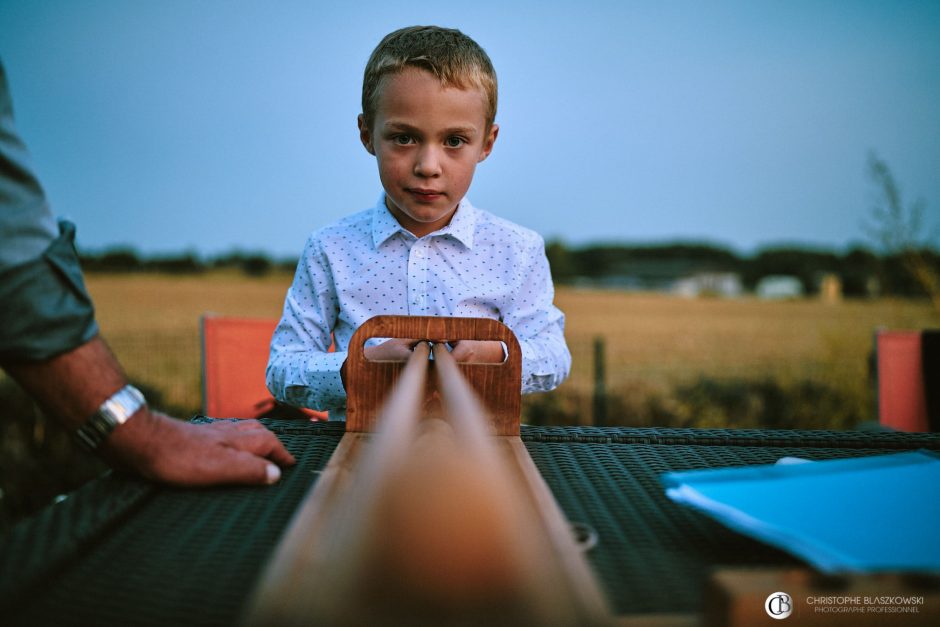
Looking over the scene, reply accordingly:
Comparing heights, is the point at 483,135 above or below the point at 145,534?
above

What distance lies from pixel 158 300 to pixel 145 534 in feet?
61.2

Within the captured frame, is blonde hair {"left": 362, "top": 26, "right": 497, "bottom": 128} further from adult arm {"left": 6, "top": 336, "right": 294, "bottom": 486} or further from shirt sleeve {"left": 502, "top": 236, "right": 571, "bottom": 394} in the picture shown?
adult arm {"left": 6, "top": 336, "right": 294, "bottom": 486}

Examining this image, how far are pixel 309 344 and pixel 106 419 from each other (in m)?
1.05

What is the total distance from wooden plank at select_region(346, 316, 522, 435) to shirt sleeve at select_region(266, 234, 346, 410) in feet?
1.61

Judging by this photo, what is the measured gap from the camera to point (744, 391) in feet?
23.5

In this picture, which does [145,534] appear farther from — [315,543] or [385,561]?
[385,561]

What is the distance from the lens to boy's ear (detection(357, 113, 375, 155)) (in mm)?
2207

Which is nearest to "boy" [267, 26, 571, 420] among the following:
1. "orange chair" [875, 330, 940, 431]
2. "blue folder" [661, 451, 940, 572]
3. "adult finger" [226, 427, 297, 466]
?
"adult finger" [226, 427, 297, 466]

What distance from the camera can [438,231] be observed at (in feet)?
7.64

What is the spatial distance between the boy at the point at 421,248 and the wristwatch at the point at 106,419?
2.63 ft

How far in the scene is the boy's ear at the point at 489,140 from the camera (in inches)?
86.9

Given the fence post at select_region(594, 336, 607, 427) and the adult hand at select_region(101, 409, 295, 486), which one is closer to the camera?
the adult hand at select_region(101, 409, 295, 486)

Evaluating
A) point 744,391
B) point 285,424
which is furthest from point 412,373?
point 744,391

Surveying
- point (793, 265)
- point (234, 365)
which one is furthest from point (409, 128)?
point (793, 265)
